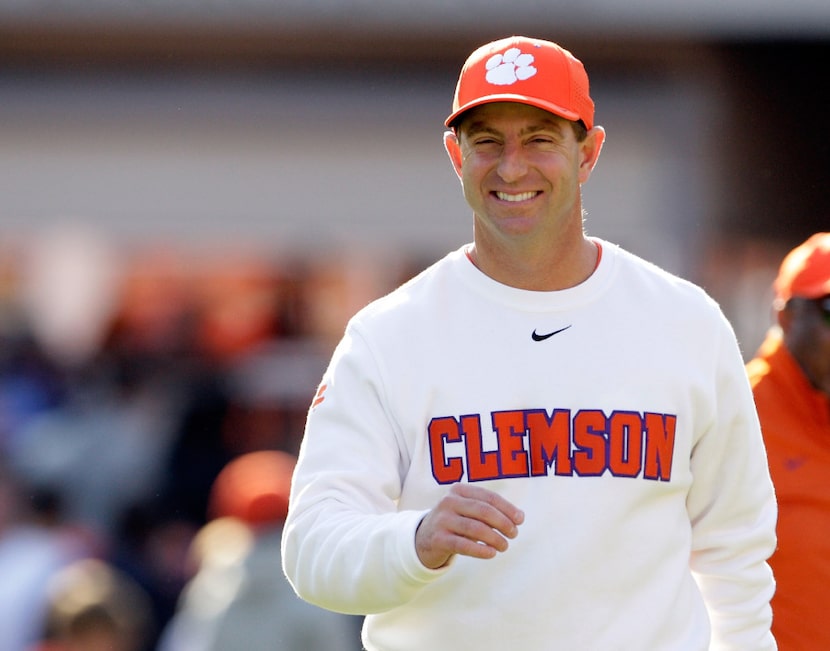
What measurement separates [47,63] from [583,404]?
10768mm

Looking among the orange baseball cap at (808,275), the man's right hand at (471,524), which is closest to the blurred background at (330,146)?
the orange baseball cap at (808,275)

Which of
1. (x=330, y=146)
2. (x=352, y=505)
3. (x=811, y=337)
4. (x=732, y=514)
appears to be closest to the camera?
(x=352, y=505)

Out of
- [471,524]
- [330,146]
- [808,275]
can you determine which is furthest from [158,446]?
[471,524]

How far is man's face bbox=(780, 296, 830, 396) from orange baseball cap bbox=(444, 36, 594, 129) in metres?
1.21

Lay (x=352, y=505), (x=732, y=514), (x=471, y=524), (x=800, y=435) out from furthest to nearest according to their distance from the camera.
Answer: (x=800, y=435) → (x=732, y=514) → (x=352, y=505) → (x=471, y=524)

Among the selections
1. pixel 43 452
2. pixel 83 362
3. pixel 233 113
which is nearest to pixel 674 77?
pixel 233 113

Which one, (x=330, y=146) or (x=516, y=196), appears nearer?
(x=516, y=196)

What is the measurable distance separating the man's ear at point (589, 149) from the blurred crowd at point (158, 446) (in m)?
2.97

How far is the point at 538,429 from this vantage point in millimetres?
3160

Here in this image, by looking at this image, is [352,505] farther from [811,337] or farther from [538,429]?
[811,337]

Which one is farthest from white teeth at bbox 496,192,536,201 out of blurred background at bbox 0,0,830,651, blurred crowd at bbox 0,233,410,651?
blurred background at bbox 0,0,830,651

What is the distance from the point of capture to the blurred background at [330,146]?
41.6 feet

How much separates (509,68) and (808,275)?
1.44 metres

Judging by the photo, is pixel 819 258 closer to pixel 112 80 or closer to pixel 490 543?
pixel 490 543
